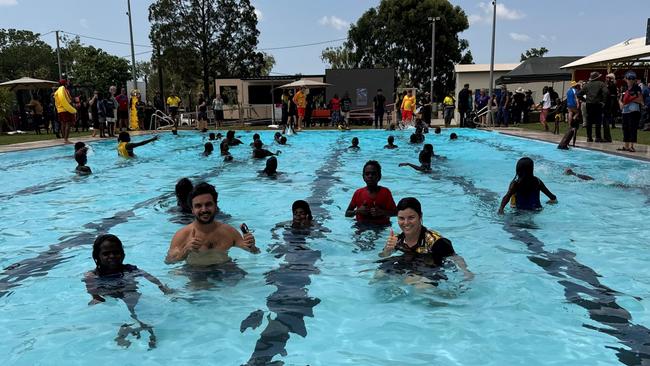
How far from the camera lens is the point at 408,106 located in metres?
22.5

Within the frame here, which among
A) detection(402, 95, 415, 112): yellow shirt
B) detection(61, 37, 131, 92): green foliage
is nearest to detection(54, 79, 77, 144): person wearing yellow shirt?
detection(402, 95, 415, 112): yellow shirt

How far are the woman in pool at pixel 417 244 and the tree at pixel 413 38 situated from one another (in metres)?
46.7

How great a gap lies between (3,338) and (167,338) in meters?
1.23

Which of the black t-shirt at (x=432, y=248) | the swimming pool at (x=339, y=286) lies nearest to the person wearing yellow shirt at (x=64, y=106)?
the swimming pool at (x=339, y=286)

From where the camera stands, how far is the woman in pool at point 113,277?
4156 millimetres

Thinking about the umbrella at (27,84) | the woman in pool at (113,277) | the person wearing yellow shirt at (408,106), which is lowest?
the woman in pool at (113,277)

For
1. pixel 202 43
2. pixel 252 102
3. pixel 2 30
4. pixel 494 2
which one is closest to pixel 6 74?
pixel 2 30

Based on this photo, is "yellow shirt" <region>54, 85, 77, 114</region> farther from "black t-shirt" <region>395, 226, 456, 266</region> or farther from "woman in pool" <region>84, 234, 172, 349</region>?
"black t-shirt" <region>395, 226, 456, 266</region>

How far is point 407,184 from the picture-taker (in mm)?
10406

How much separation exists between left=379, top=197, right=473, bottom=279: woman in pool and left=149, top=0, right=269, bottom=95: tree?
135 ft

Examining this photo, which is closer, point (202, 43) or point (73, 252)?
point (73, 252)

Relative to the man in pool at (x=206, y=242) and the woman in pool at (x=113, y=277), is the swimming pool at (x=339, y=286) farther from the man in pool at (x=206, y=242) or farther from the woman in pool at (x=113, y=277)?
the man in pool at (x=206, y=242)

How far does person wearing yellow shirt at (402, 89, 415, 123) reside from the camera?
22.4 metres

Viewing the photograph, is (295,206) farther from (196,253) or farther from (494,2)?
(494,2)
